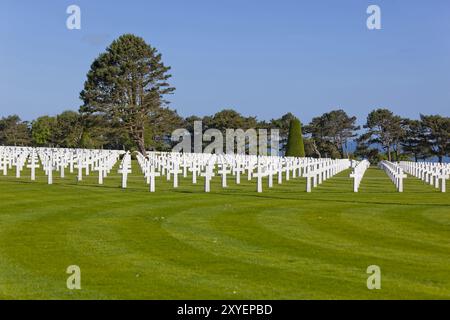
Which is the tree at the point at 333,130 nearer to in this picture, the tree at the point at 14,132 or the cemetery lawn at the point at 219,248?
the tree at the point at 14,132

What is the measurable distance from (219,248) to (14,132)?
107m

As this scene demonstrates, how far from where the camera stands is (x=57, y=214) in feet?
52.5

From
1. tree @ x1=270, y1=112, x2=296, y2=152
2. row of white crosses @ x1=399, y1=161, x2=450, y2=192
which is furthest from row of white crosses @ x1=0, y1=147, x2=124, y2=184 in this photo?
tree @ x1=270, y1=112, x2=296, y2=152

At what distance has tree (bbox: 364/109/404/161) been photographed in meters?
105

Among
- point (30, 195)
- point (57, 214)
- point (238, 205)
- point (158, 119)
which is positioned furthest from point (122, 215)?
point (158, 119)

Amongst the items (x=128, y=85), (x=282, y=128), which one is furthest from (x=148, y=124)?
(x=282, y=128)

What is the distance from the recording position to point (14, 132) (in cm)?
11219

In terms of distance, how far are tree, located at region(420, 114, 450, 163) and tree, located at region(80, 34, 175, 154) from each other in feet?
130

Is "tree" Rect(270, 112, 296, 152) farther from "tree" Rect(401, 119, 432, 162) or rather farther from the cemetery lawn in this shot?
the cemetery lawn

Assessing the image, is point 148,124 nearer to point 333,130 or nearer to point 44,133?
point 44,133

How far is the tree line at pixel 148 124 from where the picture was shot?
77062 mm

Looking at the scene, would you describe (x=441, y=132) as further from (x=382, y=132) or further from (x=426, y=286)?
(x=426, y=286)

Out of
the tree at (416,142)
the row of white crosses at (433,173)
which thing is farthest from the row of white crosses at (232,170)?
the tree at (416,142)

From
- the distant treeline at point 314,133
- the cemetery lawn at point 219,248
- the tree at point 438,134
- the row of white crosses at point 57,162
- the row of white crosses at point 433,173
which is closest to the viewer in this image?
the cemetery lawn at point 219,248
